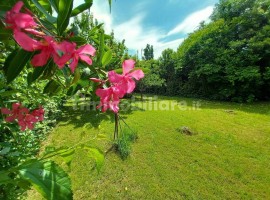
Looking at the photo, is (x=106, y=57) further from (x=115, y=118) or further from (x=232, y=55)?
(x=232, y=55)

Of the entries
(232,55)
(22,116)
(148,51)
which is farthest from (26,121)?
(148,51)

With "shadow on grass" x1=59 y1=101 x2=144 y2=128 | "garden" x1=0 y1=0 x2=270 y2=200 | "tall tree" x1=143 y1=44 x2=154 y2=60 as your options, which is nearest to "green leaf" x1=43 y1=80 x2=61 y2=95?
"garden" x1=0 y1=0 x2=270 y2=200

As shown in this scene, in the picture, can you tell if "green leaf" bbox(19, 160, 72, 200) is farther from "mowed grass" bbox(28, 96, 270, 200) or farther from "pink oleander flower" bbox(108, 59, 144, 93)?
"mowed grass" bbox(28, 96, 270, 200)

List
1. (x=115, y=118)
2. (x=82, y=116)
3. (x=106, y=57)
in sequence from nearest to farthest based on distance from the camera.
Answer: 1. (x=115, y=118)
2. (x=106, y=57)
3. (x=82, y=116)

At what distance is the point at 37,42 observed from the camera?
0.32 metres

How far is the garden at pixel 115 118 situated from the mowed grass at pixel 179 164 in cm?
2

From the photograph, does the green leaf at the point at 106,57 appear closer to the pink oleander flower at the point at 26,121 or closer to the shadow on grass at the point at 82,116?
the pink oleander flower at the point at 26,121

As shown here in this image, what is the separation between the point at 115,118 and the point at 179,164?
12.5 ft

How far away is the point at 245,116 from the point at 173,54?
1010 cm

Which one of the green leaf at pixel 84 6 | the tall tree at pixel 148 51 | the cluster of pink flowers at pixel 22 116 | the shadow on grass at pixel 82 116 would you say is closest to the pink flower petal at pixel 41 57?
the green leaf at pixel 84 6

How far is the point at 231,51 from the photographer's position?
11766 mm

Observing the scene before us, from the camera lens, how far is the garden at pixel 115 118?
0.39 meters

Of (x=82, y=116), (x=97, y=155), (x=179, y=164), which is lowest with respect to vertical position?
(x=179, y=164)

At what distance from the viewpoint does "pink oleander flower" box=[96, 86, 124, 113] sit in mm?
519
